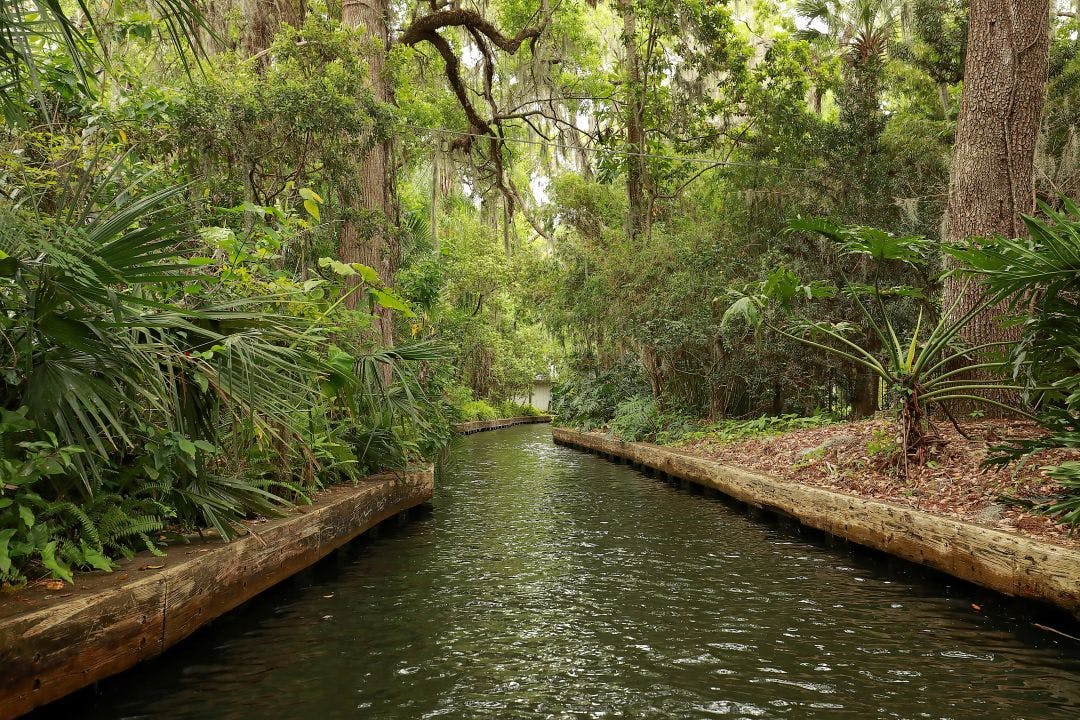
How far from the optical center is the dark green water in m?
3.17

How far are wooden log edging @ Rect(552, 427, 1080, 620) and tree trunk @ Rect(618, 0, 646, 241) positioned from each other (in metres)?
9.09

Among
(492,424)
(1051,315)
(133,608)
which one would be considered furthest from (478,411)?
(133,608)

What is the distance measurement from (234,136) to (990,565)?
306 inches

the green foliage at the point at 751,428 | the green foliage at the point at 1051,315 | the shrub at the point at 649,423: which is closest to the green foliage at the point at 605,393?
the shrub at the point at 649,423

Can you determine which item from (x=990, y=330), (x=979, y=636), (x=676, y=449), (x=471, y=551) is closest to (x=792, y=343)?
(x=676, y=449)

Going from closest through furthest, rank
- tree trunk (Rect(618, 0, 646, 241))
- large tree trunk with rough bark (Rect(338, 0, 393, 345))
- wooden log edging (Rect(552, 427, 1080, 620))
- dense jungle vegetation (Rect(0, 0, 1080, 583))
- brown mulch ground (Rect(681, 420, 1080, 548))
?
1. dense jungle vegetation (Rect(0, 0, 1080, 583))
2. wooden log edging (Rect(552, 427, 1080, 620))
3. brown mulch ground (Rect(681, 420, 1080, 548))
4. large tree trunk with rough bark (Rect(338, 0, 393, 345))
5. tree trunk (Rect(618, 0, 646, 241))

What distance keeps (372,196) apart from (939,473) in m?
7.84

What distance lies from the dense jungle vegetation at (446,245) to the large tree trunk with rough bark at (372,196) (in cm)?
6

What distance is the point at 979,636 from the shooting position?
4.04 m

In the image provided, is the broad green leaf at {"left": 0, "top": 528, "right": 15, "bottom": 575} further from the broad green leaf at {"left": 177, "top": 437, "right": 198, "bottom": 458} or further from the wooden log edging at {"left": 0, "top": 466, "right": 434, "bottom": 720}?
the broad green leaf at {"left": 177, "top": 437, "right": 198, "bottom": 458}

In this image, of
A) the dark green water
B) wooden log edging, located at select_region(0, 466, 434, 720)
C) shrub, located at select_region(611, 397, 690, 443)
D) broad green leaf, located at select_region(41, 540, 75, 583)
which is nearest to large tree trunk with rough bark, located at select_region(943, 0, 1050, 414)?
the dark green water

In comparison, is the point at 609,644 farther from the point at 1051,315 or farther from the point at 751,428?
the point at 751,428

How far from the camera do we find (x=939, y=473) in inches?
243

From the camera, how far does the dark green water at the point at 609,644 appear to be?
10.4 ft
